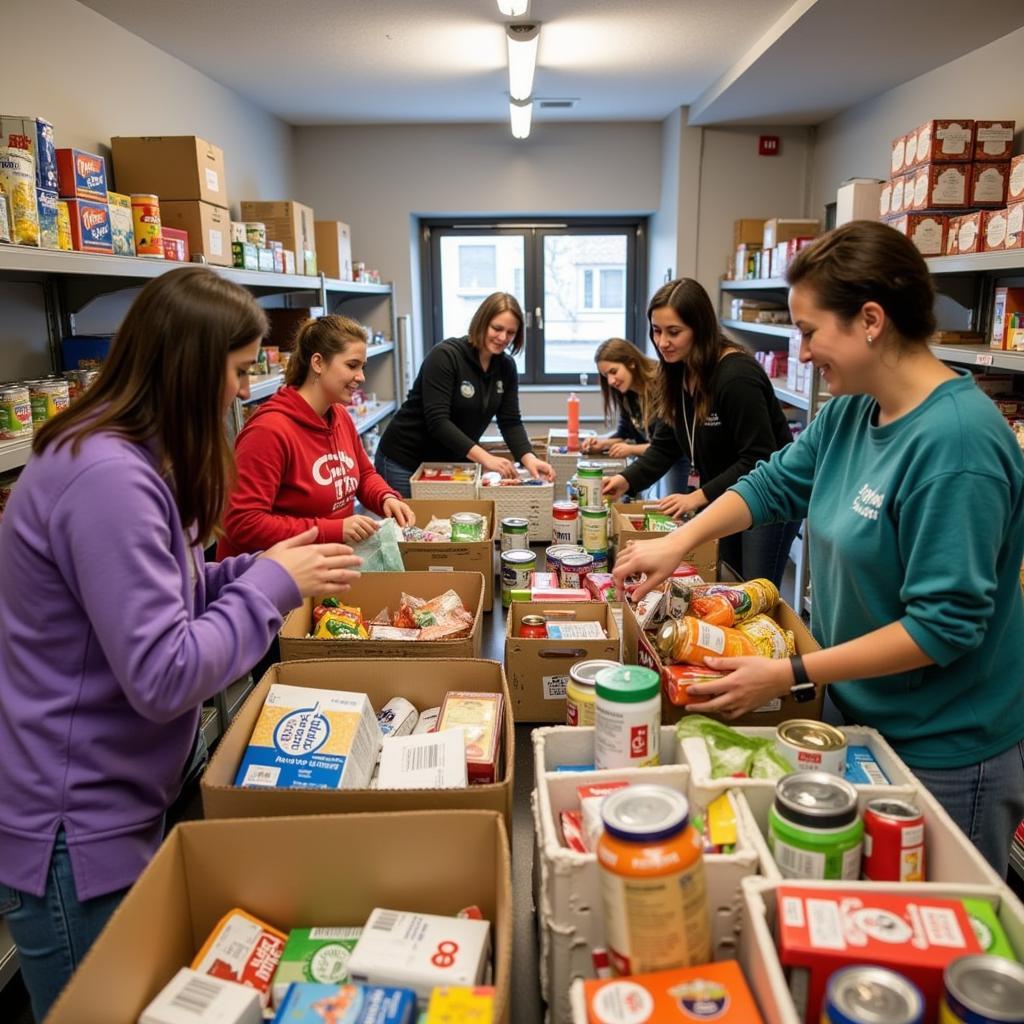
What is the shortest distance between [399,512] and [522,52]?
2.51 m

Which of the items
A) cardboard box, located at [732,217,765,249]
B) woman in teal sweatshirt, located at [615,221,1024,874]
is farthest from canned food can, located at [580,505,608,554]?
cardboard box, located at [732,217,765,249]

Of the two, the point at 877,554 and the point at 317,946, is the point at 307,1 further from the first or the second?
the point at 317,946

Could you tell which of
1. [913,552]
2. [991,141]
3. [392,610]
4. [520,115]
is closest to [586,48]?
[520,115]

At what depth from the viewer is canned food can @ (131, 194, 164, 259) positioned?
3000 millimetres

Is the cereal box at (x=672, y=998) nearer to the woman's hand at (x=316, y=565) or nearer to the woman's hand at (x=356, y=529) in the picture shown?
the woman's hand at (x=316, y=565)

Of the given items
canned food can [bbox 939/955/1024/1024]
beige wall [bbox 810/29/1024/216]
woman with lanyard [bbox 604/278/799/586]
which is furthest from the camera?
beige wall [bbox 810/29/1024/216]

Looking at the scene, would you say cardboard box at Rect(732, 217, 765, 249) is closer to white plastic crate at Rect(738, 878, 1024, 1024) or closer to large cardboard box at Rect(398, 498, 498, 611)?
large cardboard box at Rect(398, 498, 498, 611)

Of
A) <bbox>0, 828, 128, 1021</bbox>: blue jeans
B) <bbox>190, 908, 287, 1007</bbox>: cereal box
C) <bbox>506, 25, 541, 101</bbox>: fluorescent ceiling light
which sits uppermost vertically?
<bbox>506, 25, 541, 101</bbox>: fluorescent ceiling light

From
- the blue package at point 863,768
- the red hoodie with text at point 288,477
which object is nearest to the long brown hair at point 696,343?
the red hoodie with text at point 288,477

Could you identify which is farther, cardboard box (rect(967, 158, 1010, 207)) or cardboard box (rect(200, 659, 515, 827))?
Answer: cardboard box (rect(967, 158, 1010, 207))

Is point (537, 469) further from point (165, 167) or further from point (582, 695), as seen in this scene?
point (165, 167)

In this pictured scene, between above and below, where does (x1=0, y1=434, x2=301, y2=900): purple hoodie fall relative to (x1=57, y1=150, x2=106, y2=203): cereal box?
below

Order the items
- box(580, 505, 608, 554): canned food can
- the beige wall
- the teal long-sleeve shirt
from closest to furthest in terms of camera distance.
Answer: the teal long-sleeve shirt < box(580, 505, 608, 554): canned food can < the beige wall

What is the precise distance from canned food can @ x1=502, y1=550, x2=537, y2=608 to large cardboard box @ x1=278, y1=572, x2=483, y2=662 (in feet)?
0.28
